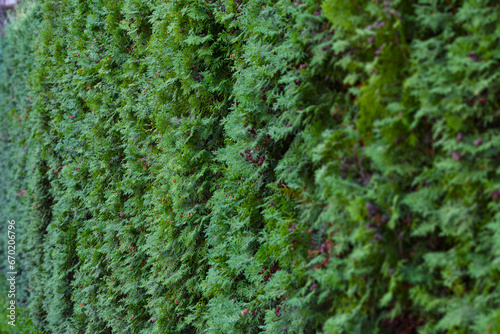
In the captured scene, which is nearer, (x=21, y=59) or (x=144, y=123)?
(x=144, y=123)

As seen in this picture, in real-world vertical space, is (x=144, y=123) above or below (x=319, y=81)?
below

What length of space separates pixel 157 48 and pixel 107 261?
8.11 feet

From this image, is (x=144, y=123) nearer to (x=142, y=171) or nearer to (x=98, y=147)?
(x=142, y=171)

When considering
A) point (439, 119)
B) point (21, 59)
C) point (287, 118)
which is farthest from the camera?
point (21, 59)

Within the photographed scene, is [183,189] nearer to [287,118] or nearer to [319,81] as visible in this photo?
[287,118]

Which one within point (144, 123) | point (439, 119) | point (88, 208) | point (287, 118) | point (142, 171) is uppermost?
point (439, 119)

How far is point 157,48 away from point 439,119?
8.90 feet

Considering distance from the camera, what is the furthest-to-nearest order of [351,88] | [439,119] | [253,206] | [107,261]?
[107,261] < [253,206] < [351,88] < [439,119]

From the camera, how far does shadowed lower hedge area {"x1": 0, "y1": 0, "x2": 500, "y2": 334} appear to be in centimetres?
147

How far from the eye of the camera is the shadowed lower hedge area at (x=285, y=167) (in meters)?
1.47

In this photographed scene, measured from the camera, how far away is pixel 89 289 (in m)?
4.70

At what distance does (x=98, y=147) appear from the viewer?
4.75 meters

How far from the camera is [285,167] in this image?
2.28 metres

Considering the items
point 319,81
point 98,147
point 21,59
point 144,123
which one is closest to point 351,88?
point 319,81
